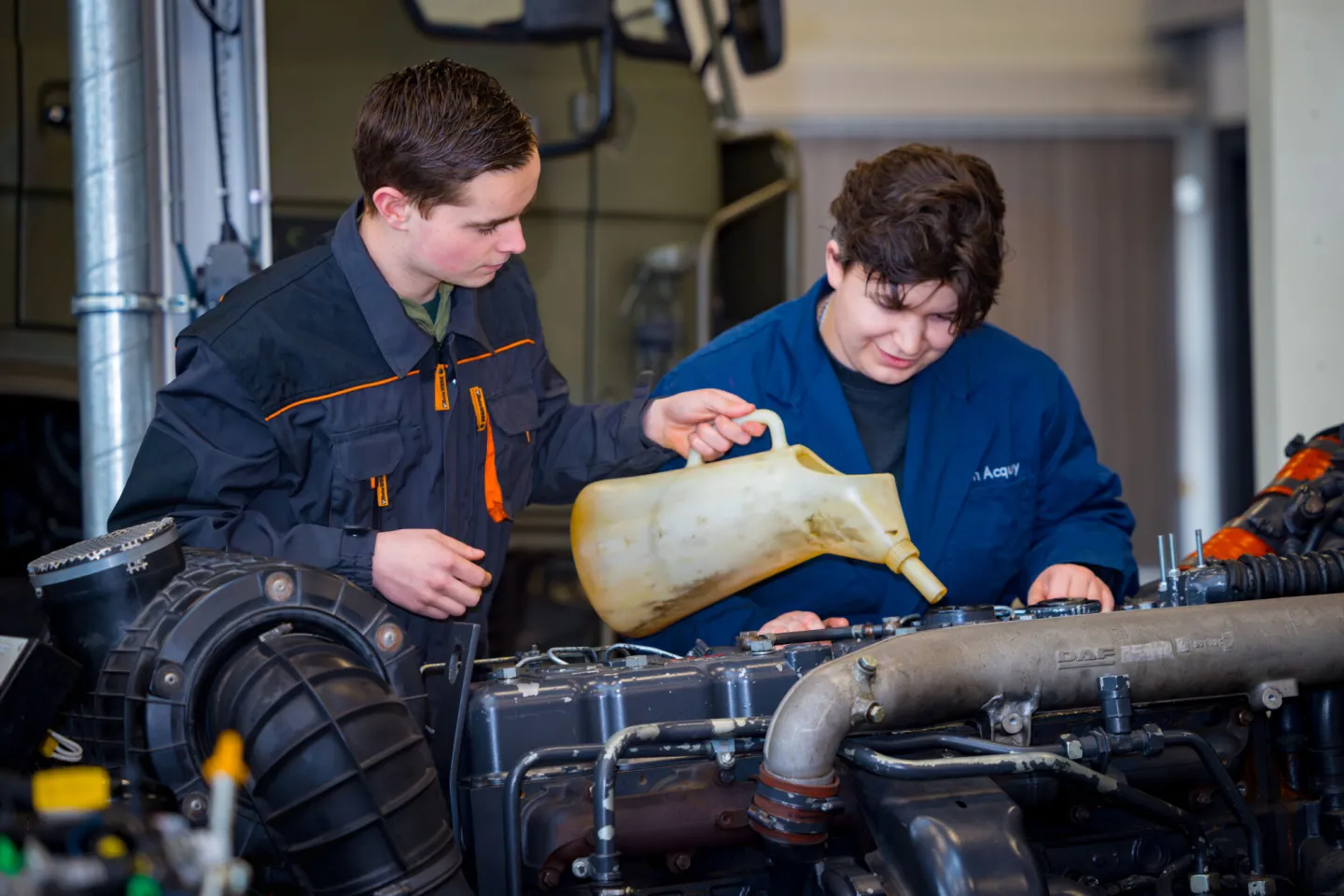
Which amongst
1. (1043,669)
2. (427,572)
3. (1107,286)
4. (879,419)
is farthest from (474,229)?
(1107,286)

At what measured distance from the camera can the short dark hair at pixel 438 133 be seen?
189 cm

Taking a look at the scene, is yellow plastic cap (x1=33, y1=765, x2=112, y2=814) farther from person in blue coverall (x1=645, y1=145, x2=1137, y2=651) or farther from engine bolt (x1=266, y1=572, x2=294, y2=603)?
person in blue coverall (x1=645, y1=145, x2=1137, y2=651)

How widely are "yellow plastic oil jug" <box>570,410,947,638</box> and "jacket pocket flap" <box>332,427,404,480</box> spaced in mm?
334

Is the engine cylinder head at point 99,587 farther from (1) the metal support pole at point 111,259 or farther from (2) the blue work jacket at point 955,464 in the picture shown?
(1) the metal support pole at point 111,259

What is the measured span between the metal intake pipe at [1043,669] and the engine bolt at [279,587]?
59 cm

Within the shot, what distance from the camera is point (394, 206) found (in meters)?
1.97

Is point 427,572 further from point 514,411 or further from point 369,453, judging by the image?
point 514,411

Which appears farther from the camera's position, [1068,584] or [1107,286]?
[1107,286]

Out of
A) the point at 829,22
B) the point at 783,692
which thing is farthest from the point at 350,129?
the point at 829,22

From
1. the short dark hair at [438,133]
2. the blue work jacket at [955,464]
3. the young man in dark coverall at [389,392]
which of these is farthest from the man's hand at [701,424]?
the short dark hair at [438,133]

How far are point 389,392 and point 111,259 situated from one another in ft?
3.34

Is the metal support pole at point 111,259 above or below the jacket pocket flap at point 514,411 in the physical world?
above

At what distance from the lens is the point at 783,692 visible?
1.72 meters

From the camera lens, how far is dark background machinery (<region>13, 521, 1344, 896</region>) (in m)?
1.45
